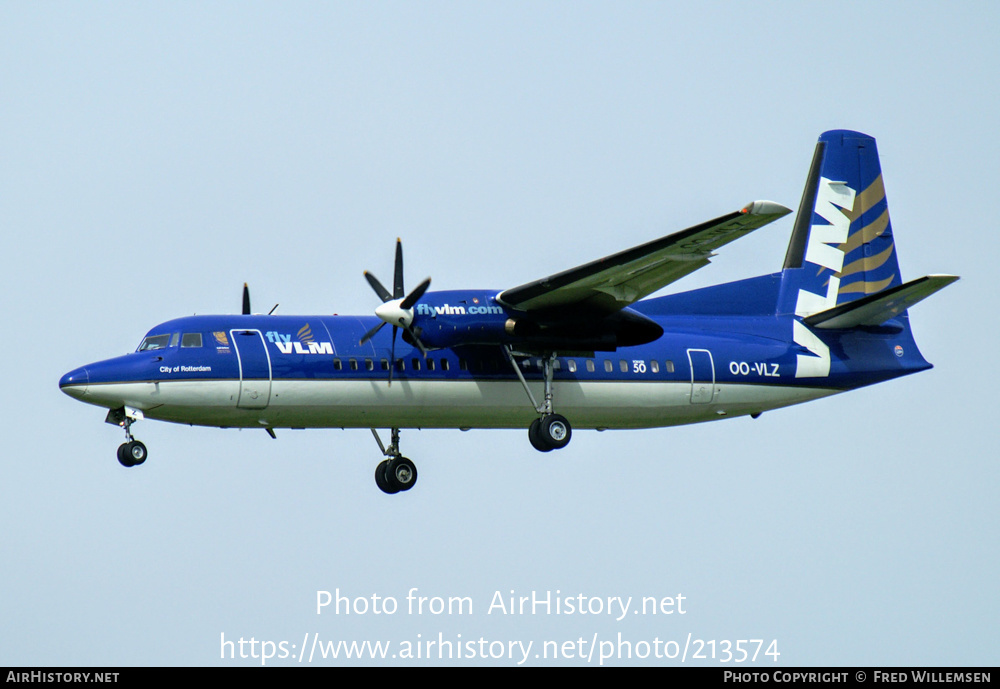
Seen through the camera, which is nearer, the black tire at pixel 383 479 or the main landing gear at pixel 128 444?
the main landing gear at pixel 128 444

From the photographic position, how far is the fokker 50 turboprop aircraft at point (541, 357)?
21188 millimetres

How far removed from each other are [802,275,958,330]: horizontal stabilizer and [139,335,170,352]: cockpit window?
36.1 ft

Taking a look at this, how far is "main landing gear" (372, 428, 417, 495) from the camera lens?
2402 centimetres

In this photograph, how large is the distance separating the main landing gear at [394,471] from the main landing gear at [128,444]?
441 centimetres

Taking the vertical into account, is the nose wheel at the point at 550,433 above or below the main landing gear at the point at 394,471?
above

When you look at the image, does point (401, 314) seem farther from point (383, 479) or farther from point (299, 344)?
point (383, 479)

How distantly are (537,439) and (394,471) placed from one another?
295cm

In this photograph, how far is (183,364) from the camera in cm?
2125

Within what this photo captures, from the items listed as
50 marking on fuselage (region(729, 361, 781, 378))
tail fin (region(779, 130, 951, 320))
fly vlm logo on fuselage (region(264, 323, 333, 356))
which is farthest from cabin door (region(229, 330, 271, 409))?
tail fin (region(779, 130, 951, 320))

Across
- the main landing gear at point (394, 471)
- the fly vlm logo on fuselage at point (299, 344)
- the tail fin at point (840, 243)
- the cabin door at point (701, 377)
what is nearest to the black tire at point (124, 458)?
the fly vlm logo on fuselage at point (299, 344)

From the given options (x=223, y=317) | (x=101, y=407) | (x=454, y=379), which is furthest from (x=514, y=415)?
(x=101, y=407)

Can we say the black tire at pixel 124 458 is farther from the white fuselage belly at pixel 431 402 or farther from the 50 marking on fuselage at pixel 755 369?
the 50 marking on fuselage at pixel 755 369

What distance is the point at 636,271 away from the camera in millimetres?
21391

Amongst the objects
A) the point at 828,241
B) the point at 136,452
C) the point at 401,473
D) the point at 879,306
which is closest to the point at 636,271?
the point at 879,306
